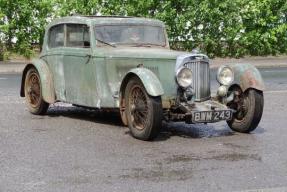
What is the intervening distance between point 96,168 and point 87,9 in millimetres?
16540

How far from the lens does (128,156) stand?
834 centimetres

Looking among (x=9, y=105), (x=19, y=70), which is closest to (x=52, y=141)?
(x=9, y=105)

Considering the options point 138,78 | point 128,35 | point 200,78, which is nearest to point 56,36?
point 128,35

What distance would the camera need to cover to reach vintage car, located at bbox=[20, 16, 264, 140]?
9.47m

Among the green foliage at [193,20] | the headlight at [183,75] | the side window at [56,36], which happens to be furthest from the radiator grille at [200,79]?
the green foliage at [193,20]

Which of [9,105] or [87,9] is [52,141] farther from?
[87,9]

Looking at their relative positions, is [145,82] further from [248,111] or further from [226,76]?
[248,111]

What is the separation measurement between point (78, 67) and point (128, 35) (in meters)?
0.94

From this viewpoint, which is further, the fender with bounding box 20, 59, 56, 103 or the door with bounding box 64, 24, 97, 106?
the fender with bounding box 20, 59, 56, 103

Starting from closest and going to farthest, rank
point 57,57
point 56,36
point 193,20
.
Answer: point 57,57 < point 56,36 < point 193,20

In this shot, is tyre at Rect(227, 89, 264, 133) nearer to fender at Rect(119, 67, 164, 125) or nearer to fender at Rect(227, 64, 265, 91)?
fender at Rect(227, 64, 265, 91)

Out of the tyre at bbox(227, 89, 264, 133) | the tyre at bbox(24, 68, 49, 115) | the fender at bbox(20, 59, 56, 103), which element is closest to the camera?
the tyre at bbox(227, 89, 264, 133)

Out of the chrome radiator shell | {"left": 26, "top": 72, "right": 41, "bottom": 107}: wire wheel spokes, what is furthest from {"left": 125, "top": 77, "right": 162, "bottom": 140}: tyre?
{"left": 26, "top": 72, "right": 41, "bottom": 107}: wire wheel spokes

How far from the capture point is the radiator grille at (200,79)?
9.76 meters
